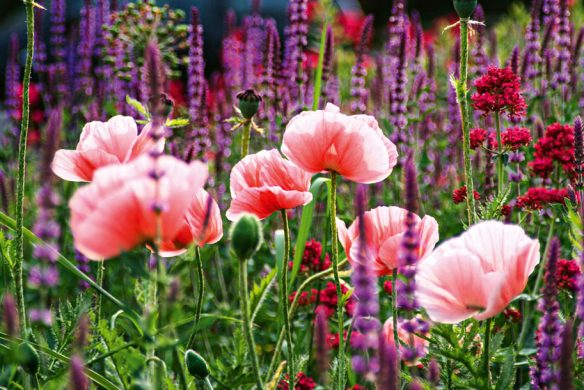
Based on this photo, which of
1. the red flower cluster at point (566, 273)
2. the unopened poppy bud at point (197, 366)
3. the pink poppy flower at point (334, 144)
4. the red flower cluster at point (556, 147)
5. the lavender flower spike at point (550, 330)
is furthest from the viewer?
the red flower cluster at point (556, 147)

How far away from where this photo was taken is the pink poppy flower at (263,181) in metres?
1.31

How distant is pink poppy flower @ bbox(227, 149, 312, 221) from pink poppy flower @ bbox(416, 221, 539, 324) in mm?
315

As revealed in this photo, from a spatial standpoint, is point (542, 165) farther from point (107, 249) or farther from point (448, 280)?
point (107, 249)

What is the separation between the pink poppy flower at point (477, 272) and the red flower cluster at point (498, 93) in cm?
63

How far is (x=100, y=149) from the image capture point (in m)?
1.29

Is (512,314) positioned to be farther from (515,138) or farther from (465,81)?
(465,81)

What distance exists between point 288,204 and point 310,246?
34.3 inches

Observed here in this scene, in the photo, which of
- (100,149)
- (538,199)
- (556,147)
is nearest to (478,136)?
(538,199)

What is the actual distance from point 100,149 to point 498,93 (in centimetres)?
88

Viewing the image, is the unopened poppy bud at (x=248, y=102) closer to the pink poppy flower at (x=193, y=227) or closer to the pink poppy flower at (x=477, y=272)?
the pink poppy flower at (x=193, y=227)

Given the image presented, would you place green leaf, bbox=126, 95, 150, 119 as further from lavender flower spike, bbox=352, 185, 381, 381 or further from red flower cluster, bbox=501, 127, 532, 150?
red flower cluster, bbox=501, 127, 532, 150

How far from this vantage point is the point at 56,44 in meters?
4.50

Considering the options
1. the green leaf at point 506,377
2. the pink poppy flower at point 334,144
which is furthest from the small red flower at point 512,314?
the pink poppy flower at point 334,144

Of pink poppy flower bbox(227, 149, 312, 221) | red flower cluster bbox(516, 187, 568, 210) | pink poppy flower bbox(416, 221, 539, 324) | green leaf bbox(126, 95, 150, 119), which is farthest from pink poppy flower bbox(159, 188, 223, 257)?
red flower cluster bbox(516, 187, 568, 210)
